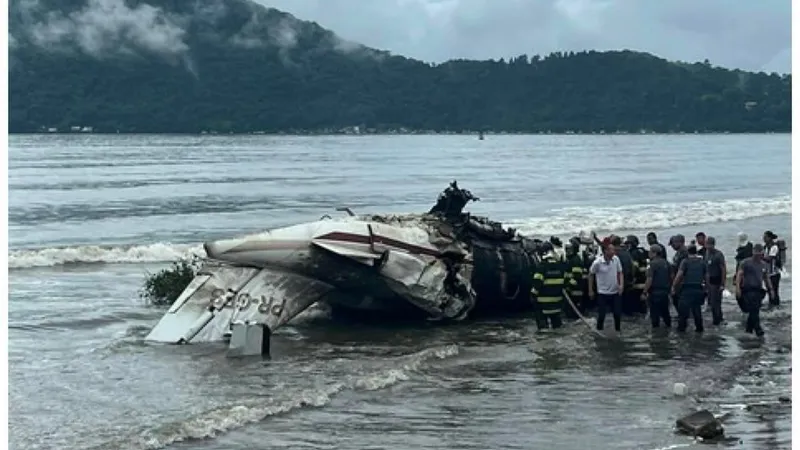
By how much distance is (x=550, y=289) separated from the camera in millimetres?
17844

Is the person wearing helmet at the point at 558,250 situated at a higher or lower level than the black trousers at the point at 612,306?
higher

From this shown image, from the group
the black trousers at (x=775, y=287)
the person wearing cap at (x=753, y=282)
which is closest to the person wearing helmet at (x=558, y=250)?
the person wearing cap at (x=753, y=282)

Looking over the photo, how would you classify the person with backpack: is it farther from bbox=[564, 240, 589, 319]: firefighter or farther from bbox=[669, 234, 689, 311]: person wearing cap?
bbox=[564, 240, 589, 319]: firefighter

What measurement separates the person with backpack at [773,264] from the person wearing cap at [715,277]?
5.59 ft

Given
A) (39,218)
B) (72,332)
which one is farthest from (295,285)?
(39,218)

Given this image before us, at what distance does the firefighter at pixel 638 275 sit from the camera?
19.5 metres

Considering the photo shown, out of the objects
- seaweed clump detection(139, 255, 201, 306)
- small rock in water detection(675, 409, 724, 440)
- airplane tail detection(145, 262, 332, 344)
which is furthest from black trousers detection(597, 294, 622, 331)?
seaweed clump detection(139, 255, 201, 306)

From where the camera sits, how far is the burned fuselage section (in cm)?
1781

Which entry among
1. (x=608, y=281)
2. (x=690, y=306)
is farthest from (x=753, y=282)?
(x=608, y=281)

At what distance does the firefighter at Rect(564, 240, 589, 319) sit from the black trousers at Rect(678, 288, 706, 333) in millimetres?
1507

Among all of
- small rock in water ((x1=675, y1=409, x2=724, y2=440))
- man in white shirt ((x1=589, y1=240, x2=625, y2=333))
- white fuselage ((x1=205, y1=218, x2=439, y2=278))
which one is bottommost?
small rock in water ((x1=675, y1=409, x2=724, y2=440))

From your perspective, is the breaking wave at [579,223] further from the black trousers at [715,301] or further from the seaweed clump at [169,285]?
the black trousers at [715,301]

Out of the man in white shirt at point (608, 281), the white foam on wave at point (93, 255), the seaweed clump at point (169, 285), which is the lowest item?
the white foam on wave at point (93, 255)

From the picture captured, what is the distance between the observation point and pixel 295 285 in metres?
18.1
